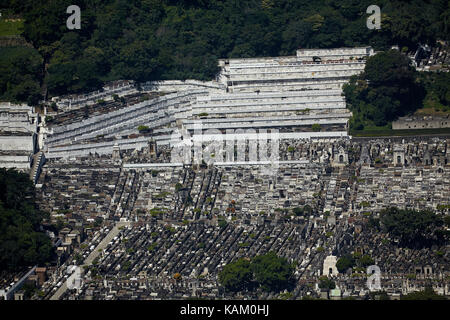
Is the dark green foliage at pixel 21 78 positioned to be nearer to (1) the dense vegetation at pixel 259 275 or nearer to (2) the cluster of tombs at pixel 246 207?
(2) the cluster of tombs at pixel 246 207

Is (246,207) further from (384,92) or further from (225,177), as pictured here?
(384,92)

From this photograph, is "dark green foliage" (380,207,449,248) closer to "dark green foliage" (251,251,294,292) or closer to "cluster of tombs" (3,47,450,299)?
"cluster of tombs" (3,47,450,299)

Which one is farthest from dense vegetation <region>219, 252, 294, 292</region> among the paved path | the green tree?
Answer: the paved path

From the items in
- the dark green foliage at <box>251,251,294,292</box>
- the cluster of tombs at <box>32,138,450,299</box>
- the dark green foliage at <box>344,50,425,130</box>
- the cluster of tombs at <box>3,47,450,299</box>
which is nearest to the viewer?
the dark green foliage at <box>251,251,294,292</box>

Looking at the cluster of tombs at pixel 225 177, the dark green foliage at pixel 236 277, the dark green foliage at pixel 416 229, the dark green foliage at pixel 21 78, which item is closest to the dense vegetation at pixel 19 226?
the cluster of tombs at pixel 225 177

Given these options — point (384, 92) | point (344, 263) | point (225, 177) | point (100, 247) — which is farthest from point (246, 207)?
point (384, 92)
